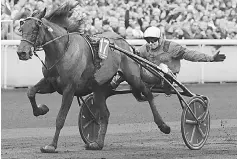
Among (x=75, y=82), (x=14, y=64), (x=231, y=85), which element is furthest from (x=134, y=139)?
(x=231, y=85)

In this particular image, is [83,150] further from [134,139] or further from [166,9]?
[166,9]

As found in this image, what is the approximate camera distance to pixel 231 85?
18469 millimetres

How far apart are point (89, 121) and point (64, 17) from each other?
55.9 inches

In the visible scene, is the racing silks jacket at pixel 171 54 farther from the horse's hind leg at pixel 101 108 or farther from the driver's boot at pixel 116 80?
the horse's hind leg at pixel 101 108

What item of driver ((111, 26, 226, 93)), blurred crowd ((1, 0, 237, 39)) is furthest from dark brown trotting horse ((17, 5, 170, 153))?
blurred crowd ((1, 0, 237, 39))

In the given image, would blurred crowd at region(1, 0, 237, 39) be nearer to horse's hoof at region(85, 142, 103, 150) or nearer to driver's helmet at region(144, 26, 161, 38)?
→ driver's helmet at region(144, 26, 161, 38)

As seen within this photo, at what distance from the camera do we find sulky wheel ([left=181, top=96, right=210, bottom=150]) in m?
9.02

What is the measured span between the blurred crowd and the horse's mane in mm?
7447

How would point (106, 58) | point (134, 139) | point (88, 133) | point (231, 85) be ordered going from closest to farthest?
point (106, 58), point (88, 133), point (134, 139), point (231, 85)

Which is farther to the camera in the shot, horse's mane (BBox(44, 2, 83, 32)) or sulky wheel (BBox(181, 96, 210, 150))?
sulky wheel (BBox(181, 96, 210, 150))

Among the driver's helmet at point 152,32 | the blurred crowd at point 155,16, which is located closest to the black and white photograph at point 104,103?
the driver's helmet at point 152,32

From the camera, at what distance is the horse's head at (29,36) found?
7.99 metres

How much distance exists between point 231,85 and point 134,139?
28.9 ft

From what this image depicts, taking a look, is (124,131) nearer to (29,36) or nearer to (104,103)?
(104,103)
